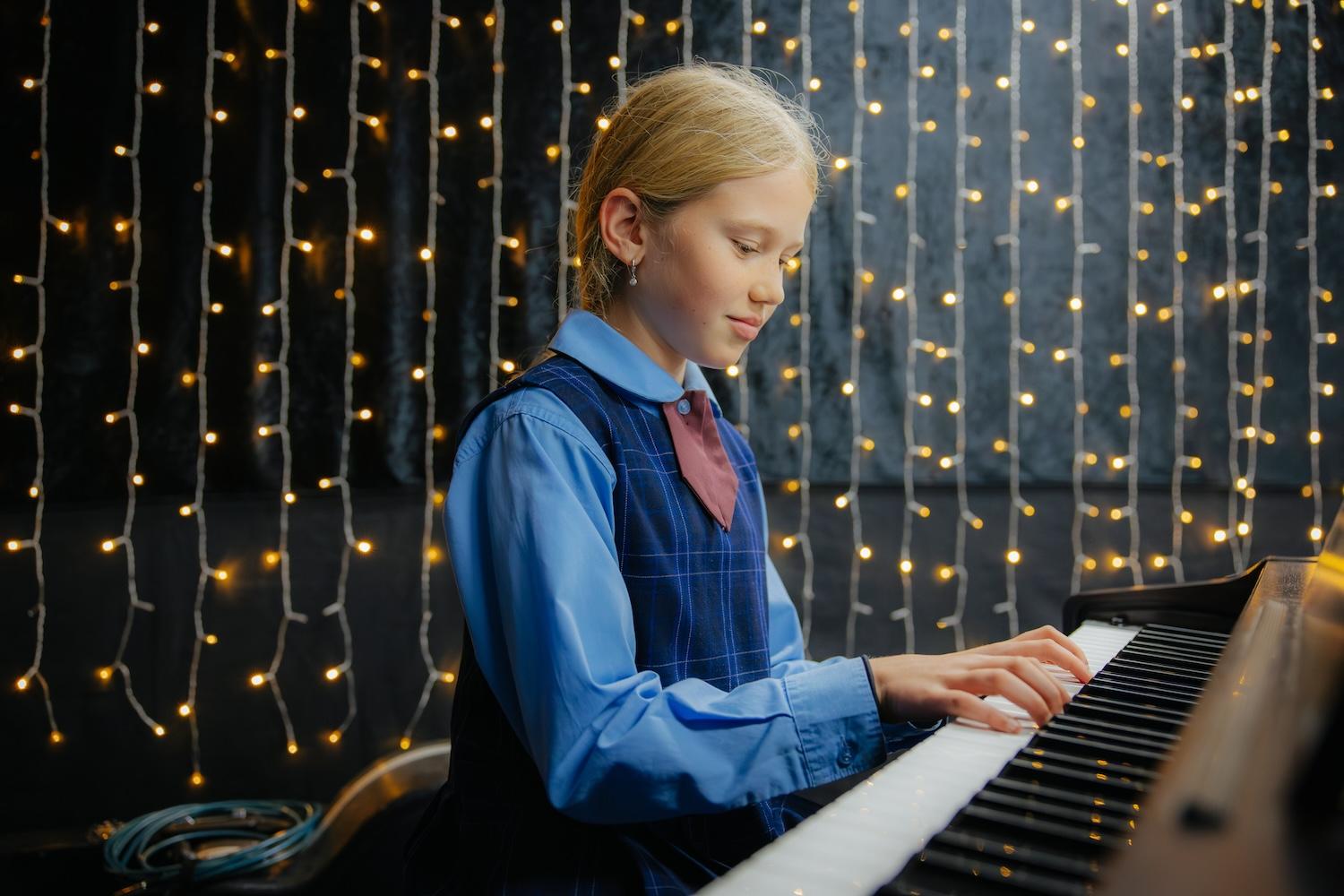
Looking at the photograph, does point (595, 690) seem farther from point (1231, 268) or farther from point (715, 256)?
point (1231, 268)

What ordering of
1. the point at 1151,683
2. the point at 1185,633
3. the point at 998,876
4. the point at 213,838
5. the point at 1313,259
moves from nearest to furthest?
Answer: the point at 998,876, the point at 1151,683, the point at 1185,633, the point at 213,838, the point at 1313,259

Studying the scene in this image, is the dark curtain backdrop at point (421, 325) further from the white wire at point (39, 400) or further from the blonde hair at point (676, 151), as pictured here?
the blonde hair at point (676, 151)

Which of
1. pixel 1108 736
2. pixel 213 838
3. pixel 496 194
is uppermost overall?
pixel 496 194

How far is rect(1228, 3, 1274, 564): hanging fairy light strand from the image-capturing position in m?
2.52

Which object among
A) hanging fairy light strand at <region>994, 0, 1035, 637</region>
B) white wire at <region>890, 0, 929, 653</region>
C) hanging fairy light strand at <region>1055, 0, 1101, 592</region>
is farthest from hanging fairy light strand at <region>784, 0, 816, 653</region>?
hanging fairy light strand at <region>1055, 0, 1101, 592</region>

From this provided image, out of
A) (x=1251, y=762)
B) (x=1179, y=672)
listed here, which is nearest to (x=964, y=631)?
(x=1179, y=672)

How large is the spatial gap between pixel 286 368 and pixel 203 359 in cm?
18

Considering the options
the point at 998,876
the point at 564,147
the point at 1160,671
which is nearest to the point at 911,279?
the point at 564,147

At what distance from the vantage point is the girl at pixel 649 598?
771mm

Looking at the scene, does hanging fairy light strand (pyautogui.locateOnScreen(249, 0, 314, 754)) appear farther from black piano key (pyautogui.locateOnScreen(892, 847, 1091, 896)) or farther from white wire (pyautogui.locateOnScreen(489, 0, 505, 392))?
black piano key (pyautogui.locateOnScreen(892, 847, 1091, 896))

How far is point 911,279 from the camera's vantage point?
8.46ft

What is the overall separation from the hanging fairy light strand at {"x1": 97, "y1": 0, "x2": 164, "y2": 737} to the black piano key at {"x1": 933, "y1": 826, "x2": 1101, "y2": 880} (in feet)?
7.36

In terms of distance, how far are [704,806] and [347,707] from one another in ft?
6.19

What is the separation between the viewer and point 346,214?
242 centimetres
